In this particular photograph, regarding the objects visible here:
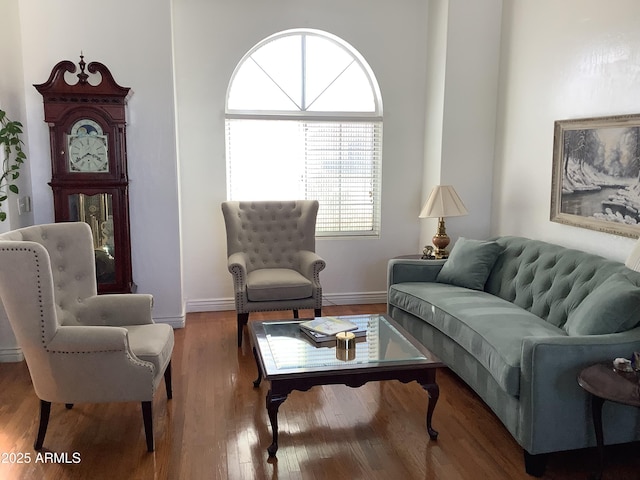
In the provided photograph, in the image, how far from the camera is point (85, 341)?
8.54 feet

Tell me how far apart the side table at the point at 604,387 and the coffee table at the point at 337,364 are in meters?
0.69

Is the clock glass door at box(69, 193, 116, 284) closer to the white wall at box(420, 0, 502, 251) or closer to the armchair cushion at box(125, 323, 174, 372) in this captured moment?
the armchair cushion at box(125, 323, 174, 372)

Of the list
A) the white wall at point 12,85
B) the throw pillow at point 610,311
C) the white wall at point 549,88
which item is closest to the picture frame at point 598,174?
the white wall at point 549,88

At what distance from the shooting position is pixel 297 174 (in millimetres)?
5148

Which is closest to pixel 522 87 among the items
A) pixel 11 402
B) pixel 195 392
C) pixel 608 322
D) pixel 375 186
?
pixel 375 186

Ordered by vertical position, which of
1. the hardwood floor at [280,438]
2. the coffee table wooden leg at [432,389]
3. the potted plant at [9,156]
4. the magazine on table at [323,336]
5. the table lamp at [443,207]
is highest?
the potted plant at [9,156]

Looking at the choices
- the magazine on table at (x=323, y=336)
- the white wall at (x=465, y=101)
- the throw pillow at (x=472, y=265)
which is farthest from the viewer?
the white wall at (x=465, y=101)

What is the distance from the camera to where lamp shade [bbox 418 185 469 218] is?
4441 mm

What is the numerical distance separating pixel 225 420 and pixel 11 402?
128 cm

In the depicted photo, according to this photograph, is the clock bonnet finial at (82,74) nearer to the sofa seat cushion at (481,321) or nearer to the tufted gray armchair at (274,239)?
the tufted gray armchair at (274,239)

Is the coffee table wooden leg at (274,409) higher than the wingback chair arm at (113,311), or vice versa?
the wingback chair arm at (113,311)

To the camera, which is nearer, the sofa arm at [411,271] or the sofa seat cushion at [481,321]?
the sofa seat cushion at [481,321]

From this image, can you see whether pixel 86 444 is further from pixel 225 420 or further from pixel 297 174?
pixel 297 174

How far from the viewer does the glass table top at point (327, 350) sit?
272 cm
